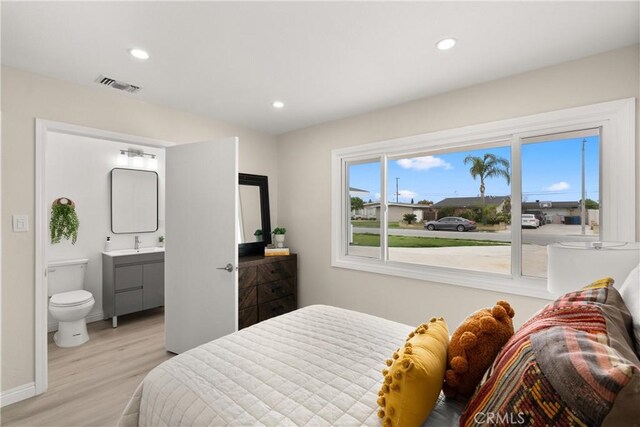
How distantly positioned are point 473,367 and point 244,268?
2.47m

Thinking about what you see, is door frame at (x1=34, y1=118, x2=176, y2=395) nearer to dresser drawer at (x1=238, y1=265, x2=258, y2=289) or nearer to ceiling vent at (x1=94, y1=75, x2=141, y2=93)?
ceiling vent at (x1=94, y1=75, x2=141, y2=93)

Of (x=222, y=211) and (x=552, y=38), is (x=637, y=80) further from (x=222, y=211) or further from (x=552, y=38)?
(x=222, y=211)

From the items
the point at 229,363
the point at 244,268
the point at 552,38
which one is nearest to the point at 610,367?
the point at 229,363

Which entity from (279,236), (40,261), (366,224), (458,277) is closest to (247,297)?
(279,236)

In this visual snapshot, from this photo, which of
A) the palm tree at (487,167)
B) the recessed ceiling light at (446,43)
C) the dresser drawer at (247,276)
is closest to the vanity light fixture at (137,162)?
the dresser drawer at (247,276)

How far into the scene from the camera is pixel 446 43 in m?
1.93

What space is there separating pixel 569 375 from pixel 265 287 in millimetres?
3047

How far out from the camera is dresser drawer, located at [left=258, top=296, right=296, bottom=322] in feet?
10.9

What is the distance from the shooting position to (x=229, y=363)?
55.6 inches

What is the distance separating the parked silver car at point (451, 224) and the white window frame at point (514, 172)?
0.38 meters

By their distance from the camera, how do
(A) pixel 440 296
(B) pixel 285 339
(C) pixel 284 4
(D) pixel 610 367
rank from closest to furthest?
(D) pixel 610 367
(C) pixel 284 4
(B) pixel 285 339
(A) pixel 440 296

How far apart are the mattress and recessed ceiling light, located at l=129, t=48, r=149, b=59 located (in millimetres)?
1950

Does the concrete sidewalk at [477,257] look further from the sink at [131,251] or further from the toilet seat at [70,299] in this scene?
the toilet seat at [70,299]

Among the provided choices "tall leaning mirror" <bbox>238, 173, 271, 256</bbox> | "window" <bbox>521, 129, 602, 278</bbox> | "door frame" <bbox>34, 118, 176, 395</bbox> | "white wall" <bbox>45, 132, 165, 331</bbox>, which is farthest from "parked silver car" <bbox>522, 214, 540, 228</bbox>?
"white wall" <bbox>45, 132, 165, 331</bbox>
